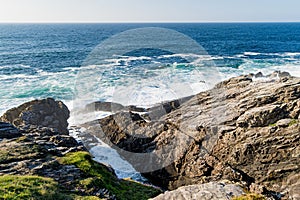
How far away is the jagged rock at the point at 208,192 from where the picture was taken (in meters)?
10.6

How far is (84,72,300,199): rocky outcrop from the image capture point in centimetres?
1853

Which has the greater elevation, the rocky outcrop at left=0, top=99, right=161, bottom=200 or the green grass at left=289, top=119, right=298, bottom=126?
the green grass at left=289, top=119, right=298, bottom=126

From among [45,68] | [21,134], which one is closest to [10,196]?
[21,134]

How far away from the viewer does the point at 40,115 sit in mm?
26547

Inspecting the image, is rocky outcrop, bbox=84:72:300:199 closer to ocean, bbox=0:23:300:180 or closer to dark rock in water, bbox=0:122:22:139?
ocean, bbox=0:23:300:180

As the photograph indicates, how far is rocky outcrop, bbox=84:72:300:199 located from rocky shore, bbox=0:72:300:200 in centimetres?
6

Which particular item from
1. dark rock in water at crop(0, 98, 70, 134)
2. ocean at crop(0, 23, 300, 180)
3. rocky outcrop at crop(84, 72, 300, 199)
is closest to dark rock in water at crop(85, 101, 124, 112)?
ocean at crop(0, 23, 300, 180)

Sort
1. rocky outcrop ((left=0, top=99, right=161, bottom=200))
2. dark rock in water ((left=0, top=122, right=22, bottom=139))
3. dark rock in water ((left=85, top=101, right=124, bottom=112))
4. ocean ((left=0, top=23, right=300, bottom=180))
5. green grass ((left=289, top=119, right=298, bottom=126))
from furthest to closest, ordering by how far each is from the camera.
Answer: ocean ((left=0, top=23, right=300, bottom=180))
dark rock in water ((left=85, top=101, right=124, bottom=112))
green grass ((left=289, top=119, right=298, bottom=126))
dark rock in water ((left=0, top=122, right=22, bottom=139))
rocky outcrop ((left=0, top=99, right=161, bottom=200))

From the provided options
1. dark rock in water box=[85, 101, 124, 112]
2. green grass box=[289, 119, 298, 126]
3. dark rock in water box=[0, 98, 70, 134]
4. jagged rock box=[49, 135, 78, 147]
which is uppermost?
green grass box=[289, 119, 298, 126]

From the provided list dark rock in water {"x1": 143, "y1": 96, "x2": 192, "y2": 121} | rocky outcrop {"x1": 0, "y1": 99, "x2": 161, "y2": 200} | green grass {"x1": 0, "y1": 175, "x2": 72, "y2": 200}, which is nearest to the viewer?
green grass {"x1": 0, "y1": 175, "x2": 72, "y2": 200}

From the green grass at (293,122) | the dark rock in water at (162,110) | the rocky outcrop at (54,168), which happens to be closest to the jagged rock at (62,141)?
the rocky outcrop at (54,168)

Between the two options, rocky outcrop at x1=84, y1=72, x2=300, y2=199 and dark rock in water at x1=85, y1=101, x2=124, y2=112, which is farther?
dark rock in water at x1=85, y1=101, x2=124, y2=112

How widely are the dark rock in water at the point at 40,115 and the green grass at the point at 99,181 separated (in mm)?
10407

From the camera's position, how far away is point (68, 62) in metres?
66.5
